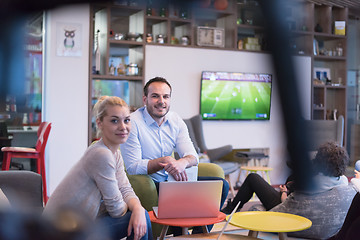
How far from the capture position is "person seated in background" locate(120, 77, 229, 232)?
9.98 ft

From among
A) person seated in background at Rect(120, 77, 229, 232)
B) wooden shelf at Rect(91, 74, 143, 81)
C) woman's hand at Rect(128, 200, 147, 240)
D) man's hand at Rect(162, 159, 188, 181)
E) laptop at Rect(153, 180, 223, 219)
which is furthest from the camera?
wooden shelf at Rect(91, 74, 143, 81)

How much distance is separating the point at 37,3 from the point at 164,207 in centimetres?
231

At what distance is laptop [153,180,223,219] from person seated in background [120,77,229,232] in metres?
0.50

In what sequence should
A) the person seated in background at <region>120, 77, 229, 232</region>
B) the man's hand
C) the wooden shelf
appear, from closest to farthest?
the man's hand, the person seated in background at <region>120, 77, 229, 232</region>, the wooden shelf

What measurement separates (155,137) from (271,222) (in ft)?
2.98

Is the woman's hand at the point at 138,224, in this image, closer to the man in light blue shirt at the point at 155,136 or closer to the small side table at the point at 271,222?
the small side table at the point at 271,222

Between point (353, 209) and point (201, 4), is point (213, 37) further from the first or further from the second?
point (201, 4)

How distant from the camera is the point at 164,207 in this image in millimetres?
2449

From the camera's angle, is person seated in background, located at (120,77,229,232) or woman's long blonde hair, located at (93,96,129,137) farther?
person seated in background, located at (120,77,229,232)

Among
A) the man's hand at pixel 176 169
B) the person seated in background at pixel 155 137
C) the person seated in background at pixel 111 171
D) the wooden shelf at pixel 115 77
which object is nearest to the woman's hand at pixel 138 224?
the person seated in background at pixel 111 171

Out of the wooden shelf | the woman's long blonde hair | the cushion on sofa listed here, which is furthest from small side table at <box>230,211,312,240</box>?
the wooden shelf

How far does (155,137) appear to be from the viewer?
10.2ft

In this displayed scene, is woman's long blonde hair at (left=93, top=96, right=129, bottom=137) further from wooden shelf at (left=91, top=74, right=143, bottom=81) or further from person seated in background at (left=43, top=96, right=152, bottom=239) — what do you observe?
wooden shelf at (left=91, top=74, right=143, bottom=81)

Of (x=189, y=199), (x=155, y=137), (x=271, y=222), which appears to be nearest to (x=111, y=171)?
(x=189, y=199)
